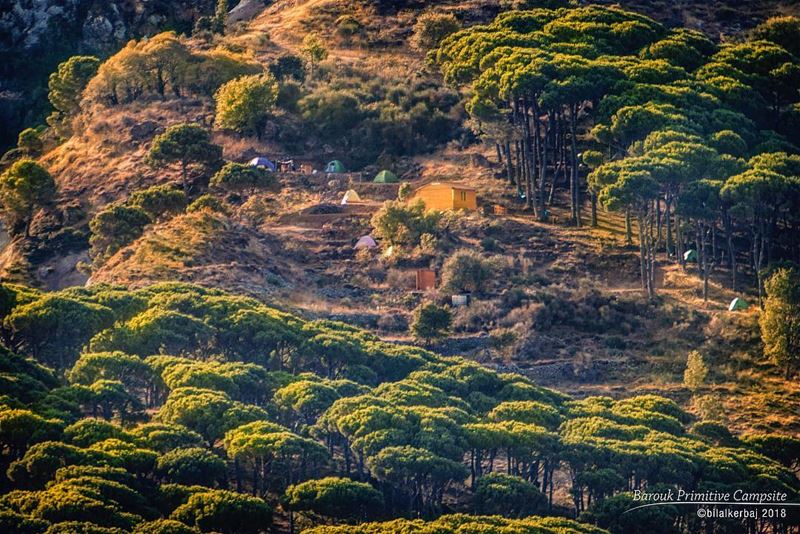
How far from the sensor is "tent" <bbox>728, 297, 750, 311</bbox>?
360ft

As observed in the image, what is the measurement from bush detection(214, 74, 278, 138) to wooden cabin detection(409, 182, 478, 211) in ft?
50.0

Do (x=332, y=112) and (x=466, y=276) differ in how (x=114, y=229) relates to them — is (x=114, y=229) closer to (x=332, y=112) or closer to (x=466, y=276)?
(x=466, y=276)

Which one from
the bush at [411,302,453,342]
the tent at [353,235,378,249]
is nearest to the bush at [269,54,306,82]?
the tent at [353,235,378,249]

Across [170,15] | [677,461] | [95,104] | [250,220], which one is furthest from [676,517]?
[170,15]

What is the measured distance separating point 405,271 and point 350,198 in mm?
11041

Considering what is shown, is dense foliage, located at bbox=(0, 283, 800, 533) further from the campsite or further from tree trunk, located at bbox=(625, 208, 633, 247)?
tree trunk, located at bbox=(625, 208, 633, 247)

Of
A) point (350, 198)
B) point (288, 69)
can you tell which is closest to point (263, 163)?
point (350, 198)

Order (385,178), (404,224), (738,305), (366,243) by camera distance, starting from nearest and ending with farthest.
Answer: (738,305)
(404,224)
(366,243)
(385,178)

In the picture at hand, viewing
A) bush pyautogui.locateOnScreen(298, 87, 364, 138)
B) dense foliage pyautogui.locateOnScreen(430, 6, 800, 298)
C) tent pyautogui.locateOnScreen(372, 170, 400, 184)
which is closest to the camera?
dense foliage pyautogui.locateOnScreen(430, 6, 800, 298)

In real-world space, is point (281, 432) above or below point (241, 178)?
below

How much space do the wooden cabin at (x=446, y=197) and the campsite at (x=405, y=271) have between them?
199mm

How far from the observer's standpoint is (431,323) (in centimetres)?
10669

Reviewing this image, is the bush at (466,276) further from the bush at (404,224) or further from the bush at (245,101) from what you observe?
the bush at (245,101)

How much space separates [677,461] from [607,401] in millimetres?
9759
